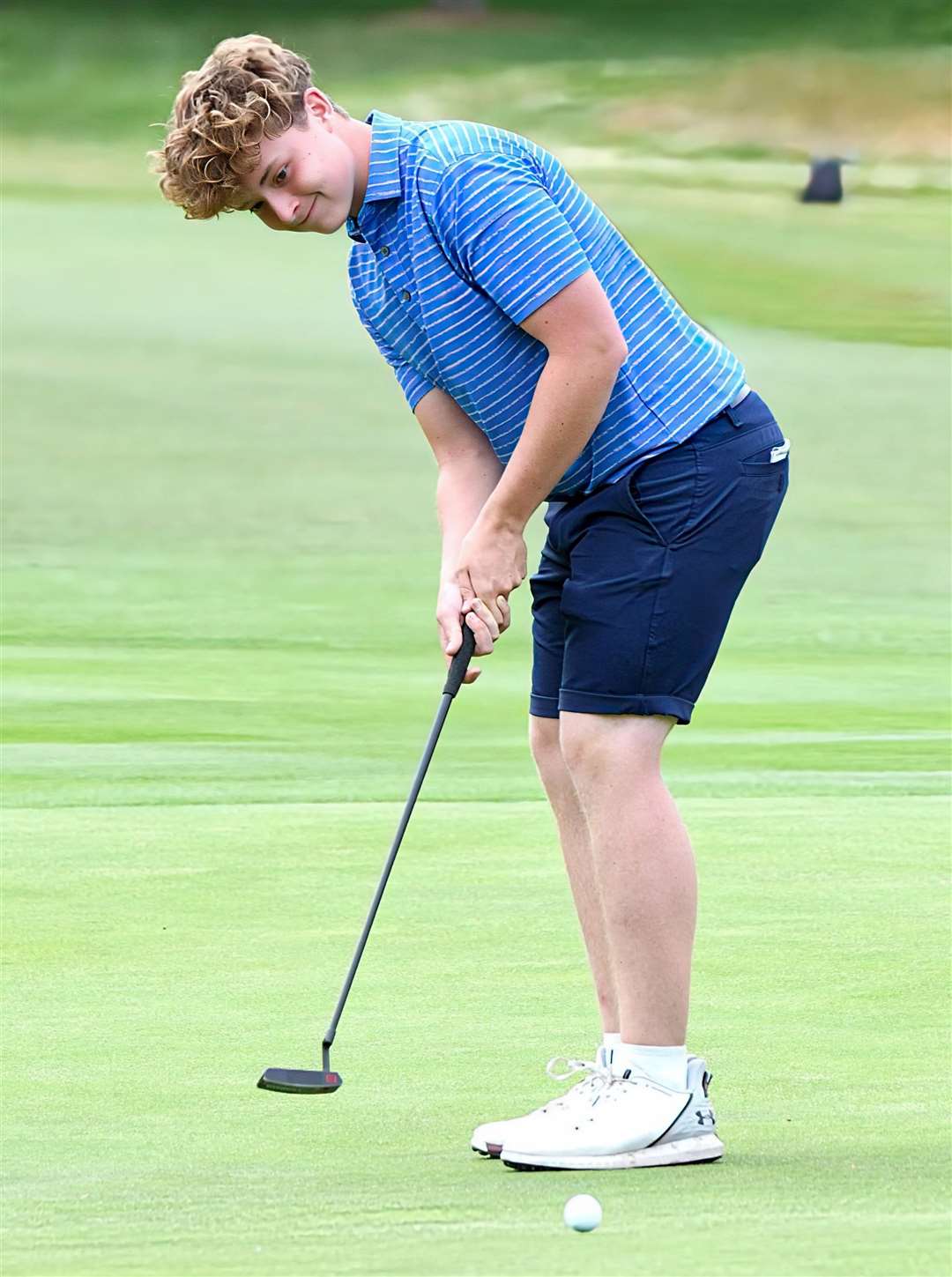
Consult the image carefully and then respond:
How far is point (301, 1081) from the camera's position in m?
2.79

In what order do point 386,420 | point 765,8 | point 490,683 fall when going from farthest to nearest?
point 765,8
point 386,420
point 490,683

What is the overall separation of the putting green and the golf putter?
0.06 m

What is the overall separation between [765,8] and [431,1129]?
2516 cm

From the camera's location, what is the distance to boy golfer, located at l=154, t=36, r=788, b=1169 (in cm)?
267

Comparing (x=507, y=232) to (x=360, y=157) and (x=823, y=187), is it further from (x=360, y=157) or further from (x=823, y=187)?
(x=823, y=187)

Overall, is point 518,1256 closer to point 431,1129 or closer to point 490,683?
point 431,1129

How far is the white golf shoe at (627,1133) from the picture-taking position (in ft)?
8.70

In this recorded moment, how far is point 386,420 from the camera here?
16.4 m

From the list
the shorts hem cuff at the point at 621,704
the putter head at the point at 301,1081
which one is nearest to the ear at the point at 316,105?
the shorts hem cuff at the point at 621,704

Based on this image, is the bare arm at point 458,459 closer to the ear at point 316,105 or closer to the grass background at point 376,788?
the ear at point 316,105

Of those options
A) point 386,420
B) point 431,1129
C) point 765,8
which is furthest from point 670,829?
point 765,8

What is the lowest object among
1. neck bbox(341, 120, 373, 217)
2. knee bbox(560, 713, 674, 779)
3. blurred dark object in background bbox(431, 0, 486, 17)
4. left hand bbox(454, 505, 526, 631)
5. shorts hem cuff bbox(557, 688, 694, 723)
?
knee bbox(560, 713, 674, 779)

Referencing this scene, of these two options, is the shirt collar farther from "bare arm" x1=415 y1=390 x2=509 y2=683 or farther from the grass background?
the grass background

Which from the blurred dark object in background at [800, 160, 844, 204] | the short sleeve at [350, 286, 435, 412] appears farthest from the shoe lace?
the blurred dark object in background at [800, 160, 844, 204]
